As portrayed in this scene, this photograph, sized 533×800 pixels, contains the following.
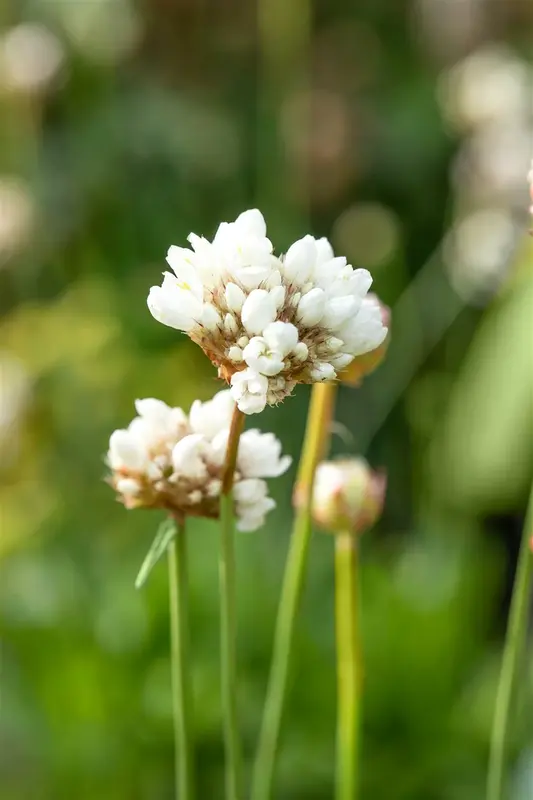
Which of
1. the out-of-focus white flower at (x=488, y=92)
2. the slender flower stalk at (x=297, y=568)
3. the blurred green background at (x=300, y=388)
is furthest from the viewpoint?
the out-of-focus white flower at (x=488, y=92)

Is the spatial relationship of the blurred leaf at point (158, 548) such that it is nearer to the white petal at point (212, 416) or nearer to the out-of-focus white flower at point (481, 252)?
the white petal at point (212, 416)

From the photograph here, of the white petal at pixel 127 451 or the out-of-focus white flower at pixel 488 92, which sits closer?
the white petal at pixel 127 451

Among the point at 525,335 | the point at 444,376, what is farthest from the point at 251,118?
A: the point at 525,335

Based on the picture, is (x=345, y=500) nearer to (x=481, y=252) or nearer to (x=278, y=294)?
(x=278, y=294)

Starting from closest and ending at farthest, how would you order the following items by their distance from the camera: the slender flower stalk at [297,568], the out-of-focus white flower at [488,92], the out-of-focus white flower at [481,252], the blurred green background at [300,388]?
the slender flower stalk at [297,568]
the blurred green background at [300,388]
the out-of-focus white flower at [481,252]
the out-of-focus white flower at [488,92]

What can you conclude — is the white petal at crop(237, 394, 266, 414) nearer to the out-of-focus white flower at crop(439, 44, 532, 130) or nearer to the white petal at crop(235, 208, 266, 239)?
the white petal at crop(235, 208, 266, 239)

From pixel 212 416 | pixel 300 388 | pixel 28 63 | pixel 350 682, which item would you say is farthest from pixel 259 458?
pixel 28 63

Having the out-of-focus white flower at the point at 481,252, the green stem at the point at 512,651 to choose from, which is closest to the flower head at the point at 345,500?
the green stem at the point at 512,651

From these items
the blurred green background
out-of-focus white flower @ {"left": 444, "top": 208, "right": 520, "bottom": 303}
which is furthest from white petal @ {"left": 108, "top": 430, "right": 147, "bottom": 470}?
out-of-focus white flower @ {"left": 444, "top": 208, "right": 520, "bottom": 303}
